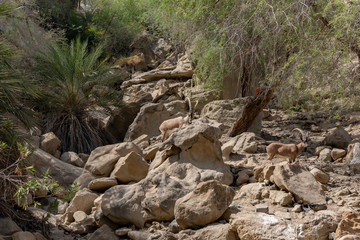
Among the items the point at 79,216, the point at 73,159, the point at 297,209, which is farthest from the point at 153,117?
the point at 297,209

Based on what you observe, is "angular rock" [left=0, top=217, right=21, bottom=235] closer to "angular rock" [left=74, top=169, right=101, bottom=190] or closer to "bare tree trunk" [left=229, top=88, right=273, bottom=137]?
"angular rock" [left=74, top=169, right=101, bottom=190]

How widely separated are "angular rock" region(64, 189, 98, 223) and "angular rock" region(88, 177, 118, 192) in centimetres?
28

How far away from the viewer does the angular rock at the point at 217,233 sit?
17.6 ft

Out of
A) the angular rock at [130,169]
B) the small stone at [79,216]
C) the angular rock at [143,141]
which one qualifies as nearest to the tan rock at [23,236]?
the small stone at [79,216]

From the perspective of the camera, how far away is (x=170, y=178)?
6641 millimetres

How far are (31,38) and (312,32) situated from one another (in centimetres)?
974

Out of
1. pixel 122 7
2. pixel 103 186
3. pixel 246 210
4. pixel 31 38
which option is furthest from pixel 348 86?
pixel 122 7

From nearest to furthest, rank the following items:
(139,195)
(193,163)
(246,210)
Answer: (246,210) < (139,195) < (193,163)

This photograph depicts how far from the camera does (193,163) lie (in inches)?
281

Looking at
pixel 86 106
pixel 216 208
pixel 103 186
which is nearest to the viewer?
pixel 216 208

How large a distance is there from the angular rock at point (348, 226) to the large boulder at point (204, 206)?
1465 millimetres

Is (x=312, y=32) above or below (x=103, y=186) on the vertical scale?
above

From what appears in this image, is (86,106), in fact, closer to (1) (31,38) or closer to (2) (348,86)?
(1) (31,38)

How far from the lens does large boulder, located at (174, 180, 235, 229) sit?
5.67 metres
